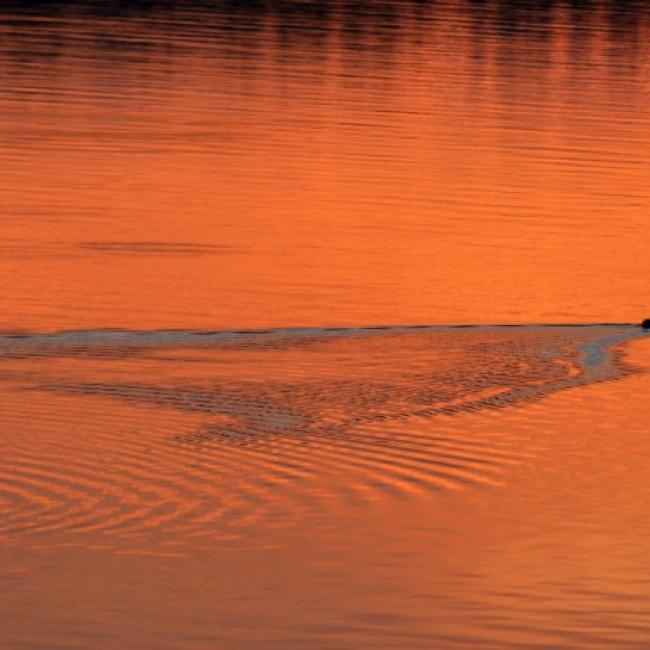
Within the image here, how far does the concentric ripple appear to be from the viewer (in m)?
11.8

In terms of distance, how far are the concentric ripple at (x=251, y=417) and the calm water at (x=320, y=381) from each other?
0.03 m

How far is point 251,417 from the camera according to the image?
1401cm

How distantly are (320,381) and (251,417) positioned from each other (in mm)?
1348

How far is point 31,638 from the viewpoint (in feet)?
31.3

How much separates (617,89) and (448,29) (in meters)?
21.8

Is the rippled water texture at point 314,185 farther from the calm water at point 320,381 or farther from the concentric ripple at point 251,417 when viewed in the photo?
the concentric ripple at point 251,417

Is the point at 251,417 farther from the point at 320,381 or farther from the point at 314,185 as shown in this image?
the point at 314,185

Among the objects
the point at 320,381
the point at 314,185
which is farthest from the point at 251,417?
the point at 314,185

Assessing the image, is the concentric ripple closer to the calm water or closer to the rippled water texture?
the calm water

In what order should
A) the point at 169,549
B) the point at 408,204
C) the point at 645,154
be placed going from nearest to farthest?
1. the point at 169,549
2. the point at 408,204
3. the point at 645,154

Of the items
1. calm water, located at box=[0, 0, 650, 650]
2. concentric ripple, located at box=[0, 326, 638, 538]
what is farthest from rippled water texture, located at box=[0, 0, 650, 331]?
concentric ripple, located at box=[0, 326, 638, 538]

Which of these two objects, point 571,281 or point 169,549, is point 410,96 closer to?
point 571,281

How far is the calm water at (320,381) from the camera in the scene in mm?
10297

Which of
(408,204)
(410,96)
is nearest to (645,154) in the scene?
(408,204)
